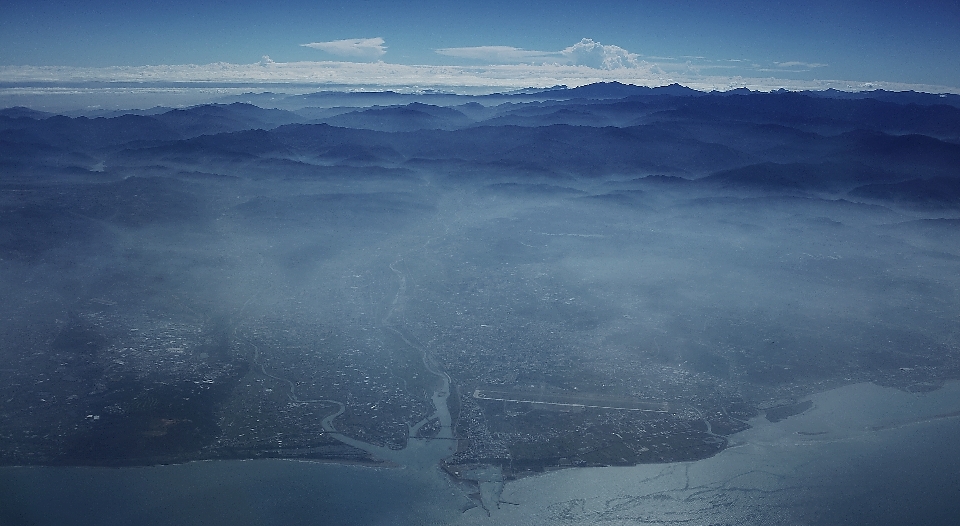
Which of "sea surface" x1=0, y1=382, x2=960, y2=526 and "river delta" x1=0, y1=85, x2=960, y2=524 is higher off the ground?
"river delta" x1=0, y1=85, x2=960, y2=524

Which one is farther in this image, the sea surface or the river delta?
the river delta

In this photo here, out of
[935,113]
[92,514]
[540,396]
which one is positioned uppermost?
[935,113]

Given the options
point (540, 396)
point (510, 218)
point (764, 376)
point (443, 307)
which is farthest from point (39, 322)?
point (510, 218)

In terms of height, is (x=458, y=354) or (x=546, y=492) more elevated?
(x=458, y=354)

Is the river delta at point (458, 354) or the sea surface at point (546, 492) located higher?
the river delta at point (458, 354)

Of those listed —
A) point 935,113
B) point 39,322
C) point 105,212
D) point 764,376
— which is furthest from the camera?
point 935,113

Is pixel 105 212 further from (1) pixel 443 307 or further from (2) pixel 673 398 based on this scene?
(2) pixel 673 398

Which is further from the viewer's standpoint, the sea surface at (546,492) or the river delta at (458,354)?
the river delta at (458,354)

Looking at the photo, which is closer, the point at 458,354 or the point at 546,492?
the point at 546,492
